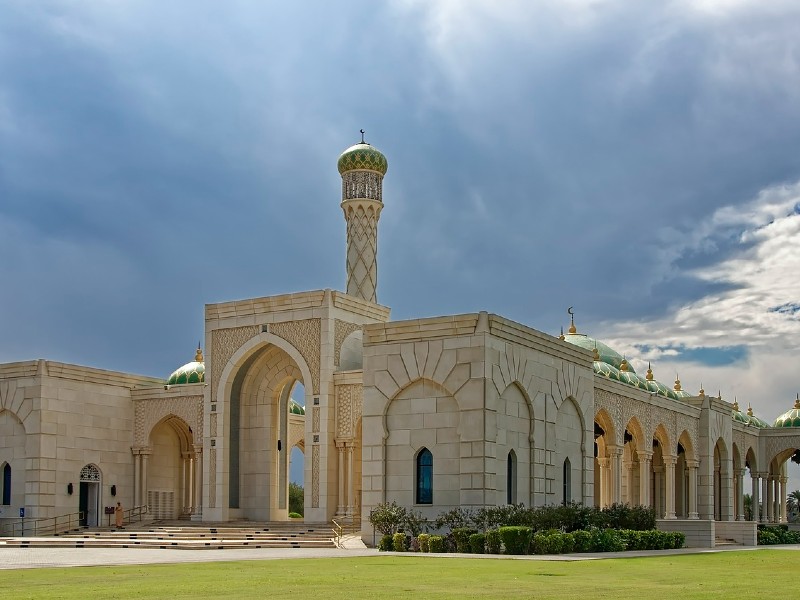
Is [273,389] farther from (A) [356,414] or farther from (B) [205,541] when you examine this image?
(B) [205,541]

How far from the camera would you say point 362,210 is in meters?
40.5

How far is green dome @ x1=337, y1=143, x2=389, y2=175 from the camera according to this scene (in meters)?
41.5

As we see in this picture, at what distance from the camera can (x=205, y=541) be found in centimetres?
2605

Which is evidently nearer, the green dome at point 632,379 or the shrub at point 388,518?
the shrub at point 388,518

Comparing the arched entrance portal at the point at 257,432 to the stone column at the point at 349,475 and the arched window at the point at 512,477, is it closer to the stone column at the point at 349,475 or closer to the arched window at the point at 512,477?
the stone column at the point at 349,475

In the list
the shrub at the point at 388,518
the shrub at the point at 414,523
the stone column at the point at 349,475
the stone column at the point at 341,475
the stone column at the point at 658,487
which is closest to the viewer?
the shrub at the point at 414,523

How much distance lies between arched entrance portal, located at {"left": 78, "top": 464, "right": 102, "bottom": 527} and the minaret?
10.5m

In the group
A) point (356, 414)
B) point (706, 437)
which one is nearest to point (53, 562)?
point (356, 414)

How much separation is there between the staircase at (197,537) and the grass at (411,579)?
25.5 ft

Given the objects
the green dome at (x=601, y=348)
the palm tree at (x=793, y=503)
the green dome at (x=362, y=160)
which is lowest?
the palm tree at (x=793, y=503)

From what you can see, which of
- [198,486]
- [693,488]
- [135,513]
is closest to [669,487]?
[693,488]

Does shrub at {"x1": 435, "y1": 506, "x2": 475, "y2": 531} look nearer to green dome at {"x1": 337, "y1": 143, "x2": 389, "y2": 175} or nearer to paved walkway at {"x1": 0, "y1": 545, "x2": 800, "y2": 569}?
paved walkway at {"x1": 0, "y1": 545, "x2": 800, "y2": 569}

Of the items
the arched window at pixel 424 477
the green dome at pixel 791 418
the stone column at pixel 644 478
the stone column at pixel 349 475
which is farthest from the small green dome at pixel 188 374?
the green dome at pixel 791 418

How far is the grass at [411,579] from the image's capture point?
38.4ft
